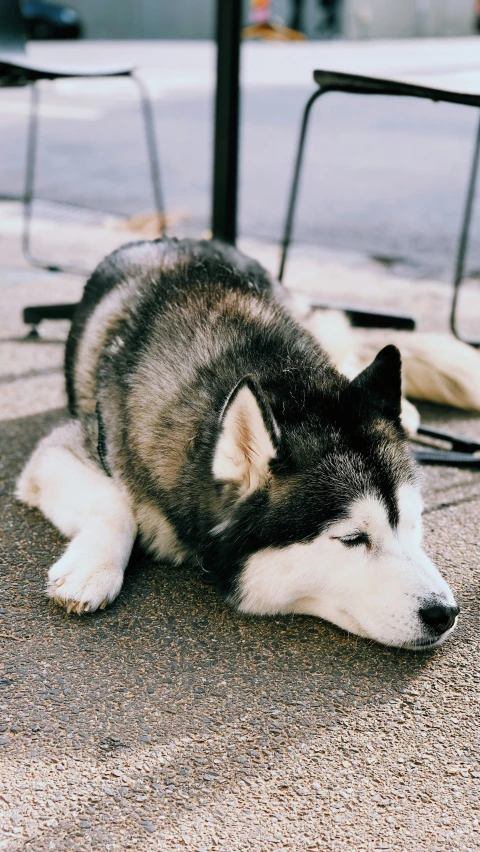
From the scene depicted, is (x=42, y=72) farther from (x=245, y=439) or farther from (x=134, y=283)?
(x=245, y=439)

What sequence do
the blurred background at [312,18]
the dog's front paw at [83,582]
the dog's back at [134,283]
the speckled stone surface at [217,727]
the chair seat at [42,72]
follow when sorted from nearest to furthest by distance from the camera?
the speckled stone surface at [217,727], the dog's front paw at [83,582], the dog's back at [134,283], the chair seat at [42,72], the blurred background at [312,18]

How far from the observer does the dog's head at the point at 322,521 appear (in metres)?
1.91

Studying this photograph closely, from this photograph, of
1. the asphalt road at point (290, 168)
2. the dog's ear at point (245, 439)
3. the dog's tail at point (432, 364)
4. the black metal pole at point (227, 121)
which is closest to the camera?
the dog's ear at point (245, 439)

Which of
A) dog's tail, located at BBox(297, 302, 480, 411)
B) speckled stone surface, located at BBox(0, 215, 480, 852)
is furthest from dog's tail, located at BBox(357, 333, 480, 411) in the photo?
speckled stone surface, located at BBox(0, 215, 480, 852)

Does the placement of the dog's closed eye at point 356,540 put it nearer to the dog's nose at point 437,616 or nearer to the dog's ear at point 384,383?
the dog's nose at point 437,616

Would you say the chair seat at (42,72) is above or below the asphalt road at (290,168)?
above

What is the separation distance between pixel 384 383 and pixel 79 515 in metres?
0.89

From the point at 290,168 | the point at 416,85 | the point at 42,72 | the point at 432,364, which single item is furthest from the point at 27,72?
the point at 290,168

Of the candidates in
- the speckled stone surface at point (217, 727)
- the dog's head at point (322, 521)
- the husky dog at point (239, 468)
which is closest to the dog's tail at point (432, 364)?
the husky dog at point (239, 468)

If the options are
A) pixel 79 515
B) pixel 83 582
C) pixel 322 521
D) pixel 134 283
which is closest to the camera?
pixel 322 521

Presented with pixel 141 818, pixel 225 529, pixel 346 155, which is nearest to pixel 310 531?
pixel 225 529

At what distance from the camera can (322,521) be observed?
6.33 feet

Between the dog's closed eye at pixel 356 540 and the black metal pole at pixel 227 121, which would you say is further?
the black metal pole at pixel 227 121

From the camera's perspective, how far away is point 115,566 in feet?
7.22
